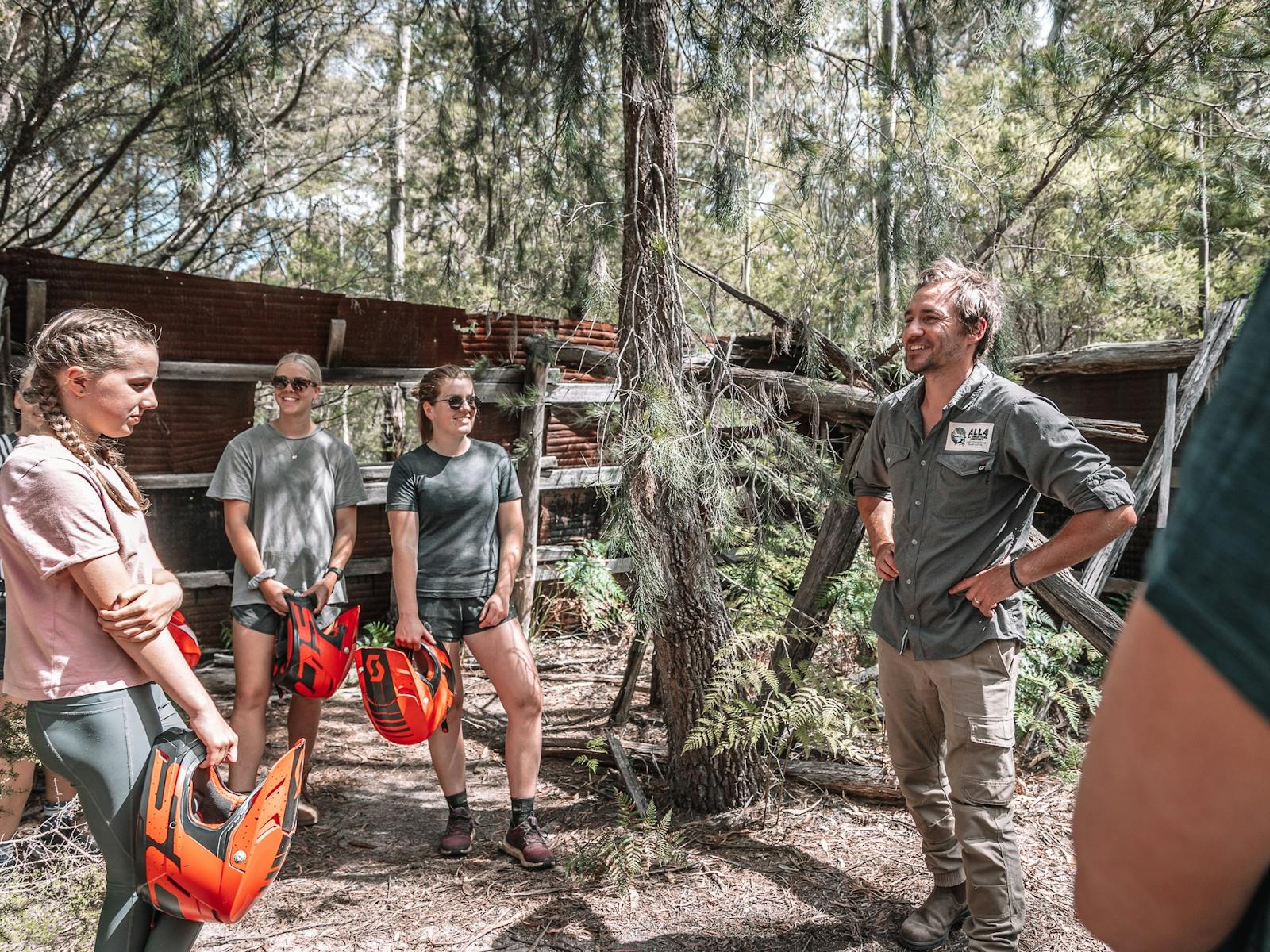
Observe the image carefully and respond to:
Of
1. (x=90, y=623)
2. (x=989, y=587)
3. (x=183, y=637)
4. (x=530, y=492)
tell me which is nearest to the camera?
(x=90, y=623)

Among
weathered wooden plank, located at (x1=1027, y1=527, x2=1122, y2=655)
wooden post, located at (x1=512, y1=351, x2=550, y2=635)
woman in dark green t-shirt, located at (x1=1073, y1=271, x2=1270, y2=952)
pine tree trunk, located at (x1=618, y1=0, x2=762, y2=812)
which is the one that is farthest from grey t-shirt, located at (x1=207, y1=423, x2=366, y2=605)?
woman in dark green t-shirt, located at (x1=1073, y1=271, x2=1270, y2=952)

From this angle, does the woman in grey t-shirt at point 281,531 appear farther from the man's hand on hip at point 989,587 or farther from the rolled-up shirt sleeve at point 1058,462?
the rolled-up shirt sleeve at point 1058,462

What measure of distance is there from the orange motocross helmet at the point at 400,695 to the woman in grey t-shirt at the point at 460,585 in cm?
15

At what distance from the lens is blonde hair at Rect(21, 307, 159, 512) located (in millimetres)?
2121

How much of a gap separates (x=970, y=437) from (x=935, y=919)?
69.8 inches

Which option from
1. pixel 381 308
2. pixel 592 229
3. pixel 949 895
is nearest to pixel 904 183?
pixel 592 229

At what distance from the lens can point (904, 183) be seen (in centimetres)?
408

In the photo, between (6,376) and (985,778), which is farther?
(6,376)

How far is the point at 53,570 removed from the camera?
1.97 meters

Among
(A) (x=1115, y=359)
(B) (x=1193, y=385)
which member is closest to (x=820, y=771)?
(B) (x=1193, y=385)

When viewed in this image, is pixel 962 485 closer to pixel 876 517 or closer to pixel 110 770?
pixel 876 517

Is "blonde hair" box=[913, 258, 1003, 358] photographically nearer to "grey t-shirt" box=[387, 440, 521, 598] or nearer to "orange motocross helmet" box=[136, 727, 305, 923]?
"grey t-shirt" box=[387, 440, 521, 598]

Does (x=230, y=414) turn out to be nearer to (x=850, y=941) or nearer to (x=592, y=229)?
(x=592, y=229)

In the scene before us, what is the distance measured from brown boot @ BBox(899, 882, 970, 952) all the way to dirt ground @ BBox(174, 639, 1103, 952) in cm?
9
